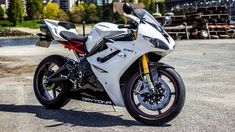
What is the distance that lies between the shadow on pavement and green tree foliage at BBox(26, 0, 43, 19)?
14567 centimetres

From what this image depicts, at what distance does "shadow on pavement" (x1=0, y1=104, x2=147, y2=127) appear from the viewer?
5.74 meters

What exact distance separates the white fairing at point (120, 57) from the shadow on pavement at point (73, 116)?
0.27 metres

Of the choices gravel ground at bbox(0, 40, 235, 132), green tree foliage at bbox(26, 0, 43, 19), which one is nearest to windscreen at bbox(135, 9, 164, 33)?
gravel ground at bbox(0, 40, 235, 132)

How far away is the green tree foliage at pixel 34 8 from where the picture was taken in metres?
150

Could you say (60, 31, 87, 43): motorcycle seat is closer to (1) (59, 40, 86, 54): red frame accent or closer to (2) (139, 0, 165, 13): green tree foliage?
(1) (59, 40, 86, 54): red frame accent

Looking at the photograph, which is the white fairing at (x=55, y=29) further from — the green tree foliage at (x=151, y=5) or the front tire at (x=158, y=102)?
the green tree foliage at (x=151, y=5)

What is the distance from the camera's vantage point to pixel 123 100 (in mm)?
5824

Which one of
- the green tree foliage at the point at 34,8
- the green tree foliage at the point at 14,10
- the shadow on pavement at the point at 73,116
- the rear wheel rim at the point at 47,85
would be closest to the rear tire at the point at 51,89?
the rear wheel rim at the point at 47,85

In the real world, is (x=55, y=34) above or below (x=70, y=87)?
above

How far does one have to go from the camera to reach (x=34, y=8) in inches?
6161

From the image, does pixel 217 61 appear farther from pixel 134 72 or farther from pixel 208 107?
pixel 134 72

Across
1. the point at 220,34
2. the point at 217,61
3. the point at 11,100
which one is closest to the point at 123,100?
the point at 11,100

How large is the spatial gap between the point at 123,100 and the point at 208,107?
1.45 m

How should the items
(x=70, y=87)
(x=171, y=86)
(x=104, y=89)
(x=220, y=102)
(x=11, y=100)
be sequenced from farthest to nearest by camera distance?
(x=11, y=100), (x=220, y=102), (x=70, y=87), (x=104, y=89), (x=171, y=86)
